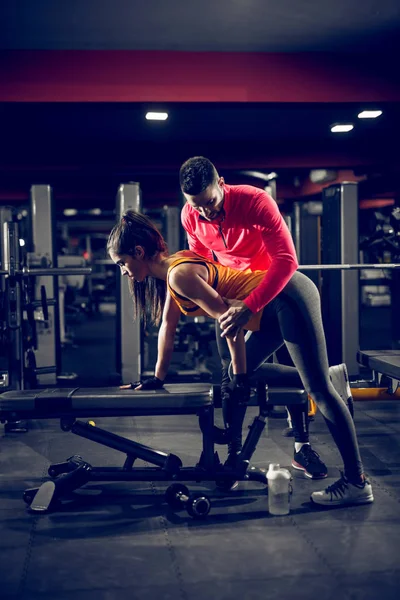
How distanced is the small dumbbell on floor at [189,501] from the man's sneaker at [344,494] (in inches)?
16.7

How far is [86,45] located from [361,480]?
9.73ft

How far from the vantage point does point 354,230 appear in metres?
4.88

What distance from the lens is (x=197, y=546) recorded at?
6.90 feet

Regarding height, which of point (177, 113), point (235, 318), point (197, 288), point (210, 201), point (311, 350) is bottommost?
point (311, 350)

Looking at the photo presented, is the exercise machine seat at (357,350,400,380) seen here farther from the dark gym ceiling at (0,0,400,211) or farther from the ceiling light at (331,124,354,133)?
the ceiling light at (331,124,354,133)

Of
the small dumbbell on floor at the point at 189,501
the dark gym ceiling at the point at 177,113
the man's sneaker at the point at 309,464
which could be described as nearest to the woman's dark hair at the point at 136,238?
the small dumbbell on floor at the point at 189,501

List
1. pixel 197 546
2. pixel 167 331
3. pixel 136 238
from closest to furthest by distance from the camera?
pixel 197 546 < pixel 136 238 < pixel 167 331

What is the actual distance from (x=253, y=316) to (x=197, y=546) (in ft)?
2.67

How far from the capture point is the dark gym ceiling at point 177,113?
3.56 m

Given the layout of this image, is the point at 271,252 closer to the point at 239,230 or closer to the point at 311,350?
the point at 239,230

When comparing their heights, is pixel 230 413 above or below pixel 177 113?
below

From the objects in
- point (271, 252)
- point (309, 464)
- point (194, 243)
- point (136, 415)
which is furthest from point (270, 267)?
point (309, 464)

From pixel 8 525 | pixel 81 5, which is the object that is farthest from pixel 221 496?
pixel 81 5

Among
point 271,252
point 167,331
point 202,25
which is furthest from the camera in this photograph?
point 202,25
